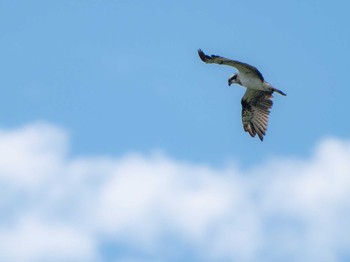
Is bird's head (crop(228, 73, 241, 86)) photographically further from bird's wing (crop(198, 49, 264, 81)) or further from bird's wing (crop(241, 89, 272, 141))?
bird's wing (crop(241, 89, 272, 141))

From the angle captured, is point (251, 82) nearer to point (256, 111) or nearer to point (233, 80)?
point (233, 80)

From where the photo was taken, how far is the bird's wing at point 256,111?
122ft

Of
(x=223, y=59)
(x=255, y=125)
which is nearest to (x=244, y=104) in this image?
(x=255, y=125)

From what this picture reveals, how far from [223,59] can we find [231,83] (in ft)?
7.63

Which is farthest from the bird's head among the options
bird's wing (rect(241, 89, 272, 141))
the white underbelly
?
bird's wing (rect(241, 89, 272, 141))

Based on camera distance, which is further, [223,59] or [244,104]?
[244,104]

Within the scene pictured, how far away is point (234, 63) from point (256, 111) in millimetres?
3293

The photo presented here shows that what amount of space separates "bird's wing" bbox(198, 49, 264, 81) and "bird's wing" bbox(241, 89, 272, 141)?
1.88 meters

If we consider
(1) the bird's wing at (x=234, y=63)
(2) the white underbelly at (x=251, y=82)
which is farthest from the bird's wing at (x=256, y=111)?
(1) the bird's wing at (x=234, y=63)

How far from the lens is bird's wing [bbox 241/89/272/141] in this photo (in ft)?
122

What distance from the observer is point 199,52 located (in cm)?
3356

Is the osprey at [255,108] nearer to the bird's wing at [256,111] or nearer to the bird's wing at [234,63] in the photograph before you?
the bird's wing at [256,111]

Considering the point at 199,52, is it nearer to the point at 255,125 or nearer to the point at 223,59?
the point at 223,59

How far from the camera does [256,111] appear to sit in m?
37.2
